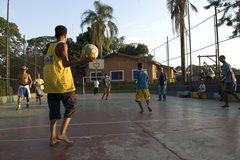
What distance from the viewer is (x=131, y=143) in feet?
18.9

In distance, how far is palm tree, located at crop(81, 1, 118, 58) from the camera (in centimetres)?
4931

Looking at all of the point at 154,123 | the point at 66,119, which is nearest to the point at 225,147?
the point at 66,119

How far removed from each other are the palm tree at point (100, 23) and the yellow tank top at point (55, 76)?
4357 cm

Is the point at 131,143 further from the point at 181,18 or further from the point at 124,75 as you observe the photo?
the point at 124,75

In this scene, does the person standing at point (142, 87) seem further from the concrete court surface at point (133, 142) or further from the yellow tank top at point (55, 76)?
the yellow tank top at point (55, 76)

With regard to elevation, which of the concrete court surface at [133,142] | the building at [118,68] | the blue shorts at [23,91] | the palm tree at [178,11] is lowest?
the concrete court surface at [133,142]

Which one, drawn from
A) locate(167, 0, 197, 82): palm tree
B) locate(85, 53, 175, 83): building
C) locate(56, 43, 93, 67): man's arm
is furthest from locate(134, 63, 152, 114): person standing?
locate(85, 53, 175, 83): building

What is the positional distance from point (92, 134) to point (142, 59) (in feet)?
117

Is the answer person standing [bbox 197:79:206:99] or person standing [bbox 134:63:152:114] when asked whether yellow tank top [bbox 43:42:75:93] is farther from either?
person standing [bbox 197:79:206:99]

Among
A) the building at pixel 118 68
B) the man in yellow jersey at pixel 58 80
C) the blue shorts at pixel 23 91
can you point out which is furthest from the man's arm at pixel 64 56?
the building at pixel 118 68

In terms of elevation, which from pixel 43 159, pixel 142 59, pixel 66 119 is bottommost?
pixel 43 159

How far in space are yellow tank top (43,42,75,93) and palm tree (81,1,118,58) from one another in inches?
1715

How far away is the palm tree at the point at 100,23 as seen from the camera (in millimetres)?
49312

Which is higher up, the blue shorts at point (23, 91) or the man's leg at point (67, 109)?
the blue shorts at point (23, 91)
